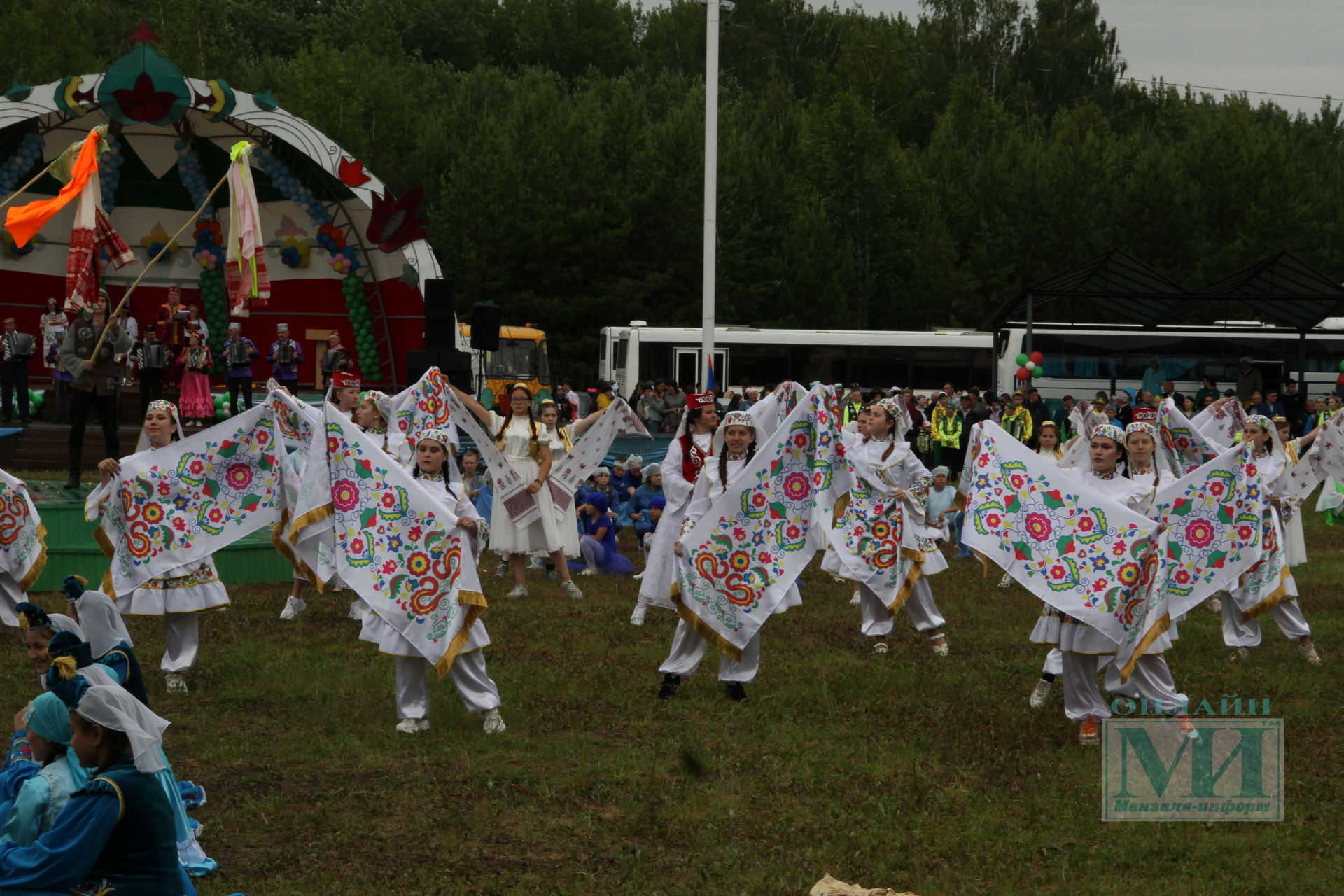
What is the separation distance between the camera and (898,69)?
55500 millimetres

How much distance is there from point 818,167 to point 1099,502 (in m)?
39.5

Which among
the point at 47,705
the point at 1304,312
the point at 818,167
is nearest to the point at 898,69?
the point at 818,167

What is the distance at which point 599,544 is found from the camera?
14500 mm


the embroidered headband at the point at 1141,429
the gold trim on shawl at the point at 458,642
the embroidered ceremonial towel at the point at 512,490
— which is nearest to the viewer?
the gold trim on shawl at the point at 458,642

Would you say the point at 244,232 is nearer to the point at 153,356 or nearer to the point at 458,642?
the point at 153,356

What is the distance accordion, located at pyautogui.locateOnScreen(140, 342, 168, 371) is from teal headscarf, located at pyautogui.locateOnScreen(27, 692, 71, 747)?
53.7 ft

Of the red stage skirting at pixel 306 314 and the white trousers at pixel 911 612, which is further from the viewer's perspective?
the red stage skirting at pixel 306 314

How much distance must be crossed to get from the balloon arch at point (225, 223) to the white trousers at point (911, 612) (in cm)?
1581

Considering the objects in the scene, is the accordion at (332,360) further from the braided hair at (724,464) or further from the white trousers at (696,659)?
the white trousers at (696,659)

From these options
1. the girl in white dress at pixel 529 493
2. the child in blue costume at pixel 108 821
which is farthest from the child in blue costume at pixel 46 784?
the girl in white dress at pixel 529 493

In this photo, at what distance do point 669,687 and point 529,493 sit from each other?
406 cm

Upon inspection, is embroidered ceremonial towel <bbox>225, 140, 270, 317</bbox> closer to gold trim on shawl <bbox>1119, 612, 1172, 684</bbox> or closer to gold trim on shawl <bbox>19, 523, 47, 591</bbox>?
gold trim on shawl <bbox>19, 523, 47, 591</bbox>

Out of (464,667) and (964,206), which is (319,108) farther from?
(464,667)

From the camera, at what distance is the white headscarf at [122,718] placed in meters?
4.16
